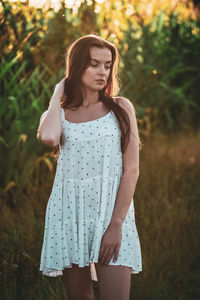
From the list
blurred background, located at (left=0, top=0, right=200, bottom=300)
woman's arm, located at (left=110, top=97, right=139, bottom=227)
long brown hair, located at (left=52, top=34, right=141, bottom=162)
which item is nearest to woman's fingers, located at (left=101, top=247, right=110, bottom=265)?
woman's arm, located at (left=110, top=97, right=139, bottom=227)

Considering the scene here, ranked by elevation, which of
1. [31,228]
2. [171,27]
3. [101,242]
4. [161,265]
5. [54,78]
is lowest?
[161,265]

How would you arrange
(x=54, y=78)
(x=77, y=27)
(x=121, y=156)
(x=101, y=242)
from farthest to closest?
(x=77, y=27)
(x=54, y=78)
(x=121, y=156)
(x=101, y=242)

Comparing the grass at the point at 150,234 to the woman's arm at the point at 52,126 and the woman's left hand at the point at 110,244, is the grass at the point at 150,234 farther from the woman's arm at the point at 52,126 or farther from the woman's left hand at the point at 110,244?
the woman's arm at the point at 52,126

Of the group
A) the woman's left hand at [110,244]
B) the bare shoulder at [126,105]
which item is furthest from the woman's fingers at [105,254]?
the bare shoulder at [126,105]

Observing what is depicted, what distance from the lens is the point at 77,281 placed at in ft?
7.05

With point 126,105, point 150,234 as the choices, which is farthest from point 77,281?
point 150,234

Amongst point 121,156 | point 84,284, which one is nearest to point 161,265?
point 84,284

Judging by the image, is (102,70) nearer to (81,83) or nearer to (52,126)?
(81,83)

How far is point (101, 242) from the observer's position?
78.3 inches

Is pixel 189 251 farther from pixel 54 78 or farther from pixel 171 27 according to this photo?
pixel 171 27

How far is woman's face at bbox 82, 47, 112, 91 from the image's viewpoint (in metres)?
2.12

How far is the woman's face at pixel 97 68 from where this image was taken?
2.12 metres

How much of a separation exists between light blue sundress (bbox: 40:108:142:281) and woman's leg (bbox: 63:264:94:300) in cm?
8

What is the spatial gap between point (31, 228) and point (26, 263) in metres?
0.32
